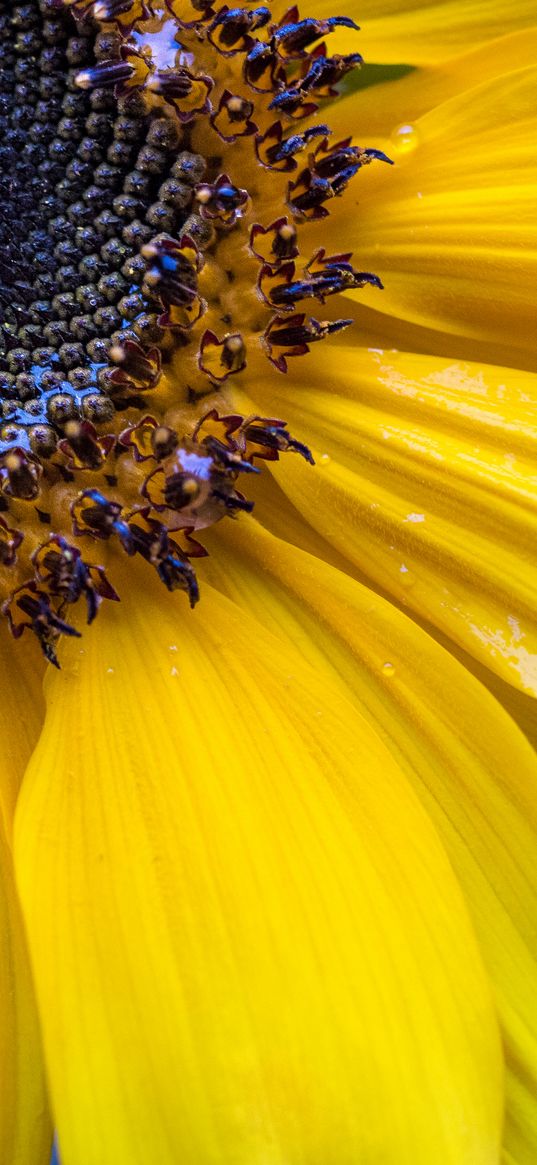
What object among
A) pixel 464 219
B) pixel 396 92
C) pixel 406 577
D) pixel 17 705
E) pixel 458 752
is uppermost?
pixel 396 92

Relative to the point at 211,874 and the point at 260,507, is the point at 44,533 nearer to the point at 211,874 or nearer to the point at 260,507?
the point at 260,507

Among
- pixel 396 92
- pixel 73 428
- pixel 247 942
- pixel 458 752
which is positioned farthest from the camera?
pixel 396 92

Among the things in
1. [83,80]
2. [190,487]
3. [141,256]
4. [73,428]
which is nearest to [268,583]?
[190,487]

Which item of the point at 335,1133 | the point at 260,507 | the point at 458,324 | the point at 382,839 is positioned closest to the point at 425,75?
the point at 458,324

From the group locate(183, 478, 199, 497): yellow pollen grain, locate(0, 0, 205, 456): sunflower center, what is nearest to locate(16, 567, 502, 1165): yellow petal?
locate(183, 478, 199, 497): yellow pollen grain

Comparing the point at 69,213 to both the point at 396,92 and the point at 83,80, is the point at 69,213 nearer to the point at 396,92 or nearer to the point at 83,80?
the point at 83,80

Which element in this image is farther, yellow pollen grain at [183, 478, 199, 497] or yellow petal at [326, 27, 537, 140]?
yellow petal at [326, 27, 537, 140]

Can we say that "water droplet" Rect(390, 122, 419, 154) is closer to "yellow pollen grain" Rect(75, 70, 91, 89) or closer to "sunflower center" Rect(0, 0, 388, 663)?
"sunflower center" Rect(0, 0, 388, 663)
